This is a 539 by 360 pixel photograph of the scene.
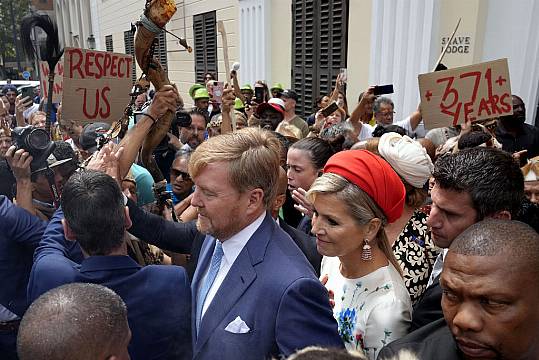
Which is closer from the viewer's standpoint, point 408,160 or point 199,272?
point 199,272

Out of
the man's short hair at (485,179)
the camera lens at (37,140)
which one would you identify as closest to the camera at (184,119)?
the camera lens at (37,140)

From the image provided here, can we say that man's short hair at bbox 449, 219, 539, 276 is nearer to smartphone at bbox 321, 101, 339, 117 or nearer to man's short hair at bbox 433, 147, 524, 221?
man's short hair at bbox 433, 147, 524, 221

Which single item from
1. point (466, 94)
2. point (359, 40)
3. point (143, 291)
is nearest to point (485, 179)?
point (143, 291)

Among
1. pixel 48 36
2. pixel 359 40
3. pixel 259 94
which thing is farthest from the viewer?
pixel 259 94

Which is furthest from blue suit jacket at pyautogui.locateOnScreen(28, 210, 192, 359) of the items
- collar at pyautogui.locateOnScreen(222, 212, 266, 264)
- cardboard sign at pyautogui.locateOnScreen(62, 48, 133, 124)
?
cardboard sign at pyautogui.locateOnScreen(62, 48, 133, 124)

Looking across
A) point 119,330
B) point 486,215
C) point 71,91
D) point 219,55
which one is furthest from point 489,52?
point 219,55

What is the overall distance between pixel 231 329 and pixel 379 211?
2.34 feet

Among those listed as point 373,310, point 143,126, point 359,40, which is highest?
point 359,40

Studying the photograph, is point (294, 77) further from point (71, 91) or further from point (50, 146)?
point (50, 146)

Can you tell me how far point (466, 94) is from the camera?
3.33 meters

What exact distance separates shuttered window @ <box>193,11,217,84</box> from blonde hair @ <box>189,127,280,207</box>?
10051 millimetres

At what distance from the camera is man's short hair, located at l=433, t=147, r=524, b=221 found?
70.9 inches

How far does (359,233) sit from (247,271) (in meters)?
0.48

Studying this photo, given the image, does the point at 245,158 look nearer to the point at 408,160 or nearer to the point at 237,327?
the point at 237,327
